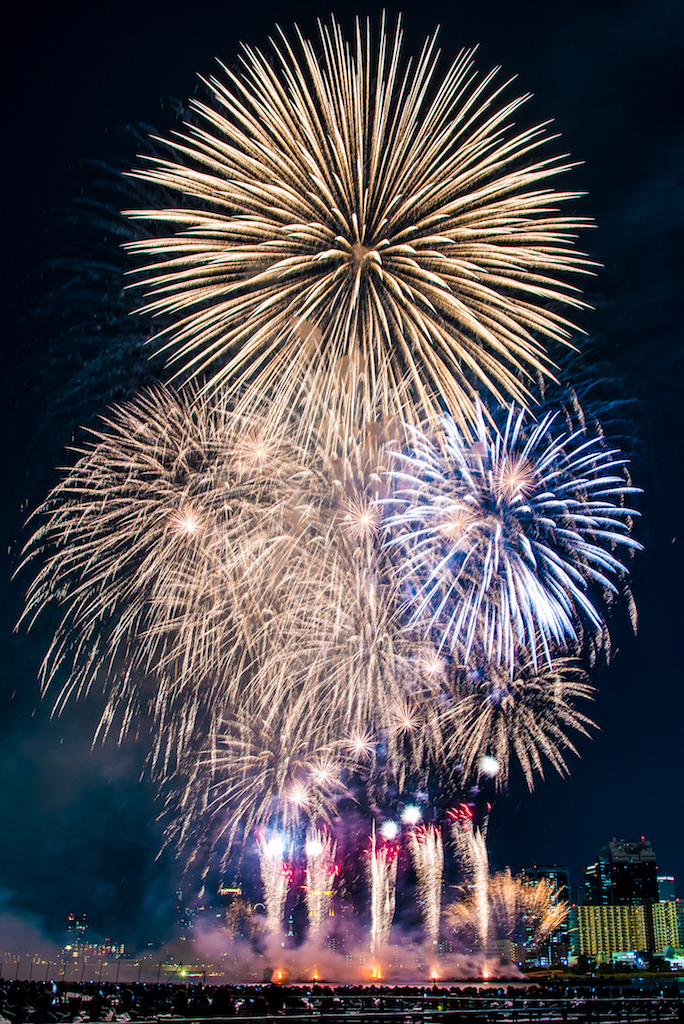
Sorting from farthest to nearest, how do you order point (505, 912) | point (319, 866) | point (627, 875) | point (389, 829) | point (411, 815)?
point (627, 875), point (505, 912), point (319, 866), point (389, 829), point (411, 815)

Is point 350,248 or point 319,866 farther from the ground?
point 350,248

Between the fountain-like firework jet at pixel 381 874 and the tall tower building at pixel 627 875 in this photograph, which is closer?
the fountain-like firework jet at pixel 381 874

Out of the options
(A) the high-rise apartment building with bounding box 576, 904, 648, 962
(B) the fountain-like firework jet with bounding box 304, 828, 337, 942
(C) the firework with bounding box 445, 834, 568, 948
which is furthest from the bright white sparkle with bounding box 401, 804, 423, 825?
(A) the high-rise apartment building with bounding box 576, 904, 648, 962

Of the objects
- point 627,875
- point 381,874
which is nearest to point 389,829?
point 381,874

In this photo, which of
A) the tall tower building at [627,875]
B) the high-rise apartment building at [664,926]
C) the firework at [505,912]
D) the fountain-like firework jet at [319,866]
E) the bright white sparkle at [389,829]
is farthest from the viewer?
the tall tower building at [627,875]

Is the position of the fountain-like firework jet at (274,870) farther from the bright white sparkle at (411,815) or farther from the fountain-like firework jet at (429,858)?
the fountain-like firework jet at (429,858)

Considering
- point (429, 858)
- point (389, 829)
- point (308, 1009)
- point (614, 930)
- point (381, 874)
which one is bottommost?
point (614, 930)

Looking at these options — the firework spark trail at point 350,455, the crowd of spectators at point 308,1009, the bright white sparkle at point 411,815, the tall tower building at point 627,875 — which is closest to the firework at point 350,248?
the firework spark trail at point 350,455

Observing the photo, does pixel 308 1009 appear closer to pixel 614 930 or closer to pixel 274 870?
pixel 274 870

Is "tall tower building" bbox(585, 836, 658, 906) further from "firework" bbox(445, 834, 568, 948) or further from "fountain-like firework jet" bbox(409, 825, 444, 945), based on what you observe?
"fountain-like firework jet" bbox(409, 825, 444, 945)
